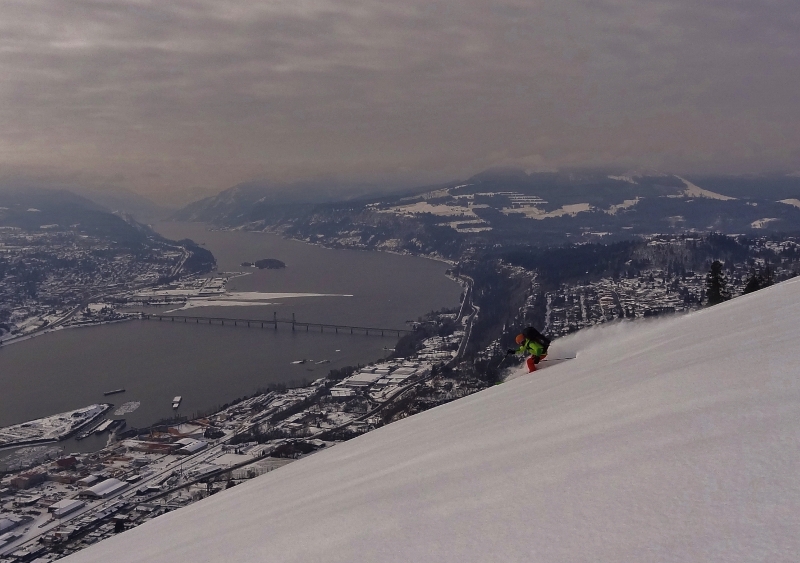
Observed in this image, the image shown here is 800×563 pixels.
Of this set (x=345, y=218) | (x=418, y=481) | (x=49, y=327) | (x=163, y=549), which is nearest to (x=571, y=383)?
(x=418, y=481)

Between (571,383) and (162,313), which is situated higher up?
(571,383)

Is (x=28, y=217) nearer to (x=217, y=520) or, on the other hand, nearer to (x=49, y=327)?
(x=49, y=327)

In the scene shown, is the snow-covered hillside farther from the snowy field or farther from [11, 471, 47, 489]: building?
the snowy field

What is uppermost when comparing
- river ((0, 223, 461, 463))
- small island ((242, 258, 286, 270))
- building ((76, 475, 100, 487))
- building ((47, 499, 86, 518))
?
small island ((242, 258, 286, 270))

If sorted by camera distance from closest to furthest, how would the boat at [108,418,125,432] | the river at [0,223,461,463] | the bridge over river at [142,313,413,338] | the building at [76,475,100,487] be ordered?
the building at [76,475,100,487] → the boat at [108,418,125,432] → the river at [0,223,461,463] → the bridge over river at [142,313,413,338]

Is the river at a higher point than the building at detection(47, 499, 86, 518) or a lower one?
lower

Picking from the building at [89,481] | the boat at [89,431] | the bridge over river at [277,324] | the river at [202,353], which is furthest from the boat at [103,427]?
the bridge over river at [277,324]

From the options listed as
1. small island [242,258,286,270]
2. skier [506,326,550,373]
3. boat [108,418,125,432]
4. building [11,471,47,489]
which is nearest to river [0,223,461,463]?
boat [108,418,125,432]

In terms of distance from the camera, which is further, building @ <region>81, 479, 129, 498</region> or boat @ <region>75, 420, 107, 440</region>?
boat @ <region>75, 420, 107, 440</region>
